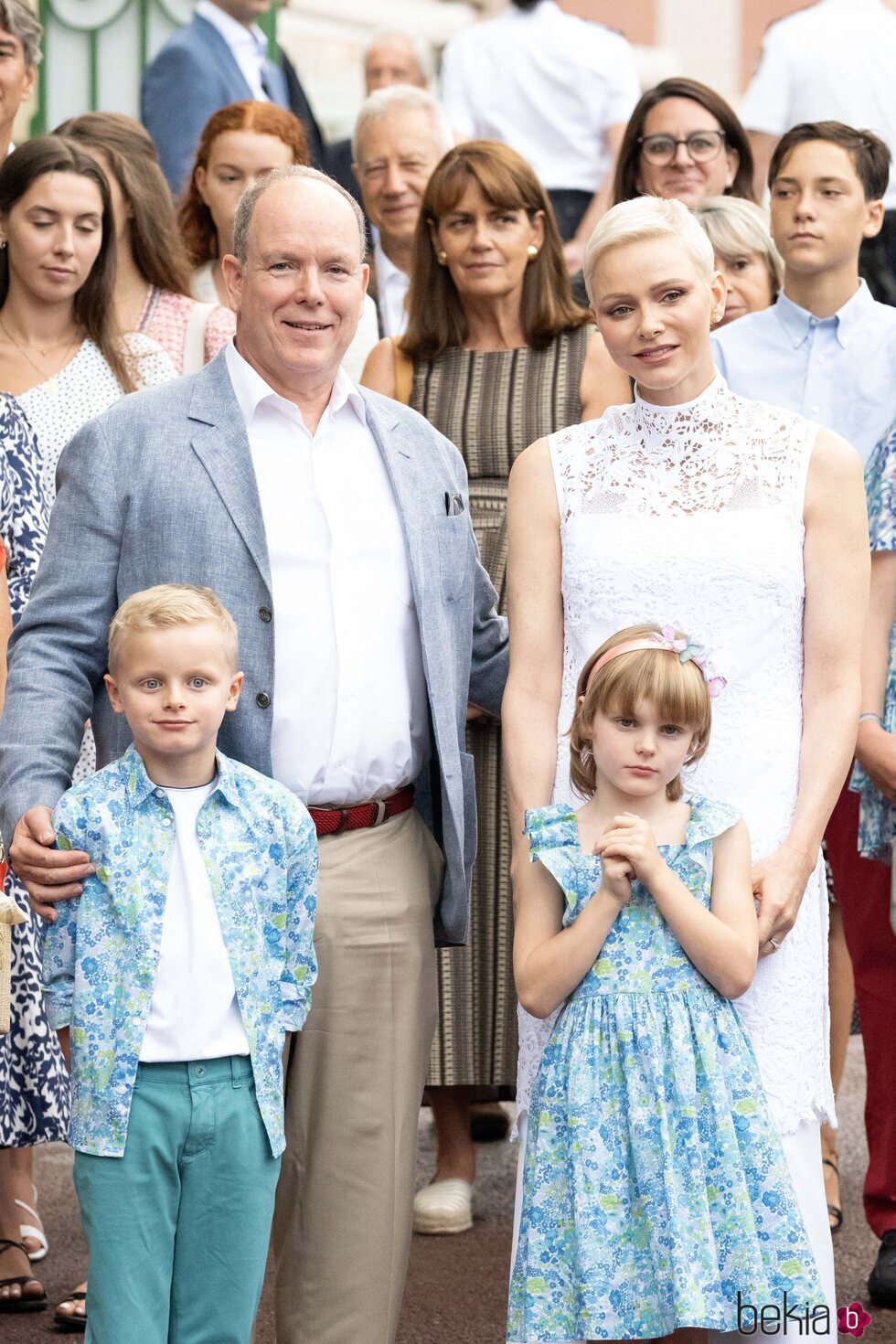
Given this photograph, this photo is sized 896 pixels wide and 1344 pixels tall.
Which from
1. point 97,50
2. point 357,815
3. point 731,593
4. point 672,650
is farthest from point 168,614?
point 97,50

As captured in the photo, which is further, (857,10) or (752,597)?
(857,10)

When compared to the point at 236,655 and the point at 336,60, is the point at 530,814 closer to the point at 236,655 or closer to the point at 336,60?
the point at 236,655

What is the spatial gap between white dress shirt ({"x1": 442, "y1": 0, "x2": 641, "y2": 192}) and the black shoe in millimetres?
4424

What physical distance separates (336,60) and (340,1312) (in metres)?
8.62

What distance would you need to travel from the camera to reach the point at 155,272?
→ 5.64m

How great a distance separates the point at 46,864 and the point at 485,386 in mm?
2202

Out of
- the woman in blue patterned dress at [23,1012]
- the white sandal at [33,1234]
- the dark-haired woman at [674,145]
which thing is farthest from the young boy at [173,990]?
the dark-haired woman at [674,145]

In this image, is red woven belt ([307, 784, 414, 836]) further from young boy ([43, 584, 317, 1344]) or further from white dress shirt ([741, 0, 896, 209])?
white dress shirt ([741, 0, 896, 209])

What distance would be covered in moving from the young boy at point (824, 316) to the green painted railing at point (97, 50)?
414 cm

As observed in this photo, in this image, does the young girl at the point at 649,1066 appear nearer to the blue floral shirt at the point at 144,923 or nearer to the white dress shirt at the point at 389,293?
the blue floral shirt at the point at 144,923

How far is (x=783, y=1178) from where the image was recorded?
130 inches

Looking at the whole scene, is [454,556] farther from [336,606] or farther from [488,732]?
[488,732]

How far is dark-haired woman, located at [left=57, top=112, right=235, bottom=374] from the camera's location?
5.57 meters

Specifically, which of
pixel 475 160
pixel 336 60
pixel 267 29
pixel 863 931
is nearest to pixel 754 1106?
pixel 863 931
